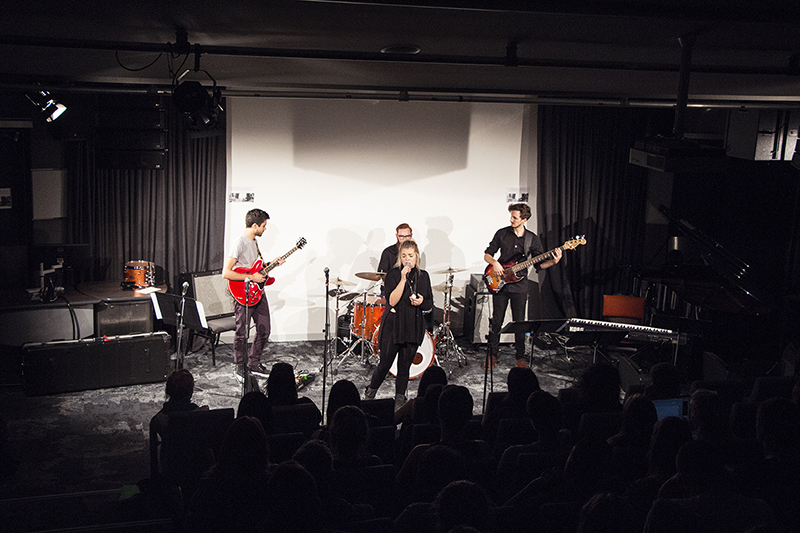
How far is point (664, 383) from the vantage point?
4.79 metres

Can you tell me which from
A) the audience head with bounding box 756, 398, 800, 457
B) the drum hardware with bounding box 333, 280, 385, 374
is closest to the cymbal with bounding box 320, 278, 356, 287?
the drum hardware with bounding box 333, 280, 385, 374

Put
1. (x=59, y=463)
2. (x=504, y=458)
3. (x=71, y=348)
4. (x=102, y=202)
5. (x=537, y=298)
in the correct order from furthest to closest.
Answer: (x=537, y=298) < (x=102, y=202) < (x=71, y=348) < (x=59, y=463) < (x=504, y=458)

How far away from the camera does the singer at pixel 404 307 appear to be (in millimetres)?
6168

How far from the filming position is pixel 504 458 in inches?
151

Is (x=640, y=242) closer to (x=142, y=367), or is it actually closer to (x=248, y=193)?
(x=248, y=193)

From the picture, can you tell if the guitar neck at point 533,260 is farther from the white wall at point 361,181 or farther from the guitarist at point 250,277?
the guitarist at point 250,277

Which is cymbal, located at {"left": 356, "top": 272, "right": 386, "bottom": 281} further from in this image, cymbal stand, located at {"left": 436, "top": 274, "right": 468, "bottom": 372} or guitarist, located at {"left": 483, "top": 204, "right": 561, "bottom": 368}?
guitarist, located at {"left": 483, "top": 204, "right": 561, "bottom": 368}

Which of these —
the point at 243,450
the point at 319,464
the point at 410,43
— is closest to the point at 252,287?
the point at 410,43

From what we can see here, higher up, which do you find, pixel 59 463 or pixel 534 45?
pixel 534 45

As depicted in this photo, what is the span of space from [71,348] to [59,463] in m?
1.64

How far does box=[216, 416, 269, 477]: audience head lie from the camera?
3.44 m

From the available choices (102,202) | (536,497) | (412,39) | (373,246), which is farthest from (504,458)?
(102,202)

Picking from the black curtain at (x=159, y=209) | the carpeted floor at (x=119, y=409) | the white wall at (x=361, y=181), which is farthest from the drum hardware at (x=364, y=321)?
the black curtain at (x=159, y=209)

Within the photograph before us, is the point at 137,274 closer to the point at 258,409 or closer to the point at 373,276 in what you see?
the point at 373,276
